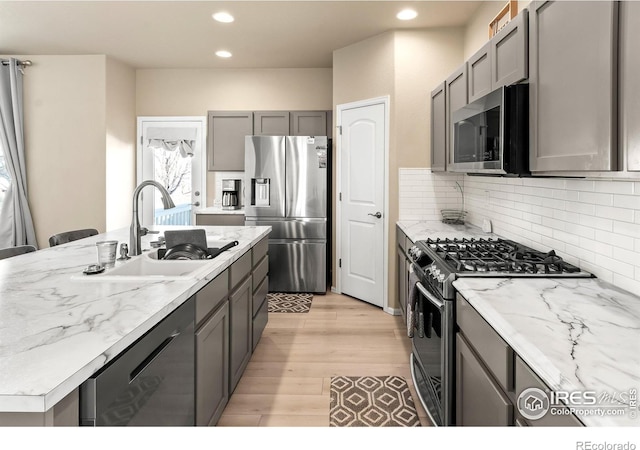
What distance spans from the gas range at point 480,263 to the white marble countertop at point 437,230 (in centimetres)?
42

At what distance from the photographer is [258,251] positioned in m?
3.17

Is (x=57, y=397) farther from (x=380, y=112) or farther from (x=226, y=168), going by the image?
(x=226, y=168)

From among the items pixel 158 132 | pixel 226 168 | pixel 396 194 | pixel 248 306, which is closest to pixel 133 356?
pixel 248 306

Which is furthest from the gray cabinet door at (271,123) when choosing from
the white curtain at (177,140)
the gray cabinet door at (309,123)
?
the white curtain at (177,140)

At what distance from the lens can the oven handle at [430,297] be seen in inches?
76.6

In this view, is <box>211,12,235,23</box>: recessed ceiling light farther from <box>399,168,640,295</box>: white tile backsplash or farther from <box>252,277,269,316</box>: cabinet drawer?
<box>399,168,640,295</box>: white tile backsplash

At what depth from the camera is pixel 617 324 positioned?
126 cm

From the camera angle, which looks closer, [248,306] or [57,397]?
[57,397]

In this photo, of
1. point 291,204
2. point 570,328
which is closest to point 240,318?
point 570,328

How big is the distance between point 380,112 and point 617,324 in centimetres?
335

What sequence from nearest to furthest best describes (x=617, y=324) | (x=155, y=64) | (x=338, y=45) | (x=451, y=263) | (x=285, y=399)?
(x=617, y=324) → (x=451, y=263) → (x=285, y=399) → (x=338, y=45) → (x=155, y=64)

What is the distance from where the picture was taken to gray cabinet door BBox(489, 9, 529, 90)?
188 cm
